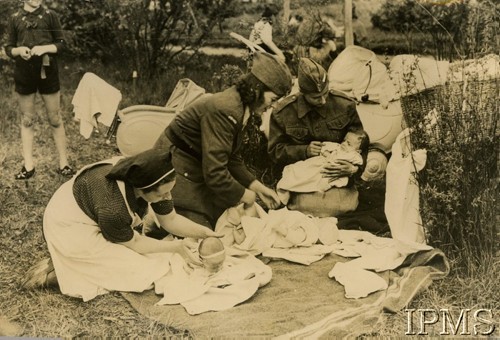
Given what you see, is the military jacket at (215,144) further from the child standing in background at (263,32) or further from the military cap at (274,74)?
the child standing in background at (263,32)

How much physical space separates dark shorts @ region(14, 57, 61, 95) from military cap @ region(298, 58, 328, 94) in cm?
193

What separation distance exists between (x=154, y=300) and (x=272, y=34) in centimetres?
221

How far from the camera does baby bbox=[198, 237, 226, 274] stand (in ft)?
17.5

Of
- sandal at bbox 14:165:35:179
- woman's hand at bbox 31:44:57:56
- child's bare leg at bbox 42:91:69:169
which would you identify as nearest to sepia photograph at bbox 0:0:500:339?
woman's hand at bbox 31:44:57:56

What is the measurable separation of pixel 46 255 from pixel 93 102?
4.11 ft

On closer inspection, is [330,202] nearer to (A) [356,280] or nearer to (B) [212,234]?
(A) [356,280]

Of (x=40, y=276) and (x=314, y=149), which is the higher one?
(x=314, y=149)

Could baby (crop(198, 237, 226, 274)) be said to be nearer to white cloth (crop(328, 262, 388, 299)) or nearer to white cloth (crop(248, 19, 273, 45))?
white cloth (crop(328, 262, 388, 299))

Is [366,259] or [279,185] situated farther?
[279,185]

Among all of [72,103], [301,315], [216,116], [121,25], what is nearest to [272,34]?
[216,116]

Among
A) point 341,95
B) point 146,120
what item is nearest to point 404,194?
point 341,95

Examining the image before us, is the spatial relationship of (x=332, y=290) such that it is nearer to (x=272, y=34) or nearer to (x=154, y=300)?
(x=154, y=300)

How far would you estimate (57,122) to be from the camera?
5820 millimetres

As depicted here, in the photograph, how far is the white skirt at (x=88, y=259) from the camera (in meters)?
5.42
